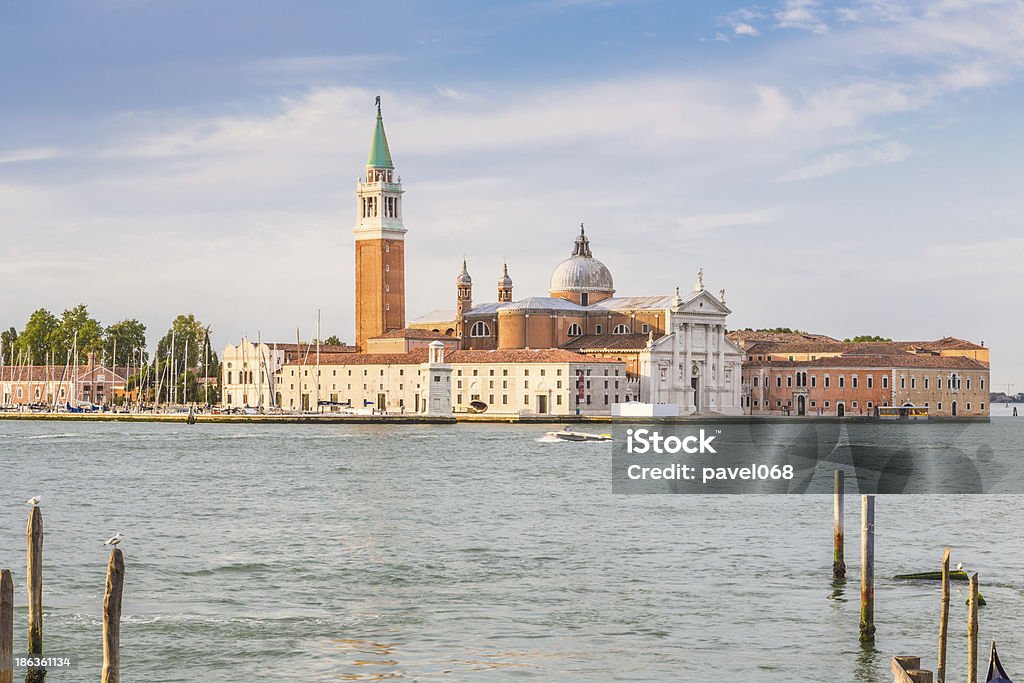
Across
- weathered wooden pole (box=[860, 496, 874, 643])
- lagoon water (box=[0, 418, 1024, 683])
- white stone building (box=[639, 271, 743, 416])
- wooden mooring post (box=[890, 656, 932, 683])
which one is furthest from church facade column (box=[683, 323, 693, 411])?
wooden mooring post (box=[890, 656, 932, 683])

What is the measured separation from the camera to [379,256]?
6756 cm

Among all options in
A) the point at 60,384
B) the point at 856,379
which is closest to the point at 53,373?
the point at 60,384

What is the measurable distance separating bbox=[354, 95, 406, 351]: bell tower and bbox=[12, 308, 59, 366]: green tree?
752 inches

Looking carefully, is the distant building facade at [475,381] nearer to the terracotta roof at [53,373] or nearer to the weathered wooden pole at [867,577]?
the terracotta roof at [53,373]

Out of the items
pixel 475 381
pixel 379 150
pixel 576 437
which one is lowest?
pixel 576 437

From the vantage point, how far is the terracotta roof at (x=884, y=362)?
67812mm

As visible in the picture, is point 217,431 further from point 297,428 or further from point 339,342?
point 339,342

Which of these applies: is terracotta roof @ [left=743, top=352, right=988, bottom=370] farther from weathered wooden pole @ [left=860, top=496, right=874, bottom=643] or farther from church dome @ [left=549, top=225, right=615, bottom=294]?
weathered wooden pole @ [left=860, top=496, right=874, bottom=643]

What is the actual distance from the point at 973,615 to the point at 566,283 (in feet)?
201

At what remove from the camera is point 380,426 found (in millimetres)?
56438

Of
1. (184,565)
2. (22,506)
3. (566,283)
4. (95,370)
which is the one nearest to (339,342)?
(95,370)

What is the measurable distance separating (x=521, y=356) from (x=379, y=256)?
371 inches

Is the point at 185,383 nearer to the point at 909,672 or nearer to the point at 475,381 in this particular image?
the point at 475,381

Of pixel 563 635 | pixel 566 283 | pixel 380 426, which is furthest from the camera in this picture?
pixel 566 283
